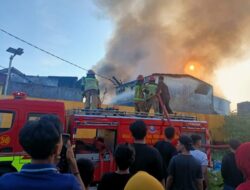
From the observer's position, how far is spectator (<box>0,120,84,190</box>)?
1596mm

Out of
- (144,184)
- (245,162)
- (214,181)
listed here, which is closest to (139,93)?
(214,181)

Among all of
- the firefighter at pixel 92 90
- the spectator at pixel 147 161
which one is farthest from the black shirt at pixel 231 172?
the firefighter at pixel 92 90

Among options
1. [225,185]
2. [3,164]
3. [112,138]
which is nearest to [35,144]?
[225,185]

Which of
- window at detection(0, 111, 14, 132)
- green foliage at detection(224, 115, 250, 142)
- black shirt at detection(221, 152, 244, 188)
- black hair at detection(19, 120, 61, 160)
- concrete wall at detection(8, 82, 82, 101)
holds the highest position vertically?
concrete wall at detection(8, 82, 82, 101)

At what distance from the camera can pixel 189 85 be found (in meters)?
28.8

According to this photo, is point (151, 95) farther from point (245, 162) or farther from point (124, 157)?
point (245, 162)

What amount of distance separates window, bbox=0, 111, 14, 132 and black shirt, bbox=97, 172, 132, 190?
191 inches

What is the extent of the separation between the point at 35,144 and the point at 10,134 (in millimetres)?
5596

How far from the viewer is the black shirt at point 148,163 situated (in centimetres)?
337

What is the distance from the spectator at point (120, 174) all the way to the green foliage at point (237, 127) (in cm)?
1896

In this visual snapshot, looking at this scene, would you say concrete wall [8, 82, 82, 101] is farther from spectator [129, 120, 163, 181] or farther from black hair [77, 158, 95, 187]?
black hair [77, 158, 95, 187]

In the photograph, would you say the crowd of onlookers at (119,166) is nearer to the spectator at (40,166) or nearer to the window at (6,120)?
the spectator at (40,166)

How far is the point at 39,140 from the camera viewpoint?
167 centimetres

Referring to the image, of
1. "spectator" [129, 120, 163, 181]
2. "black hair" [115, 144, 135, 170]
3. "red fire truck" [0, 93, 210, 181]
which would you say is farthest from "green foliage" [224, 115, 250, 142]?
"black hair" [115, 144, 135, 170]
